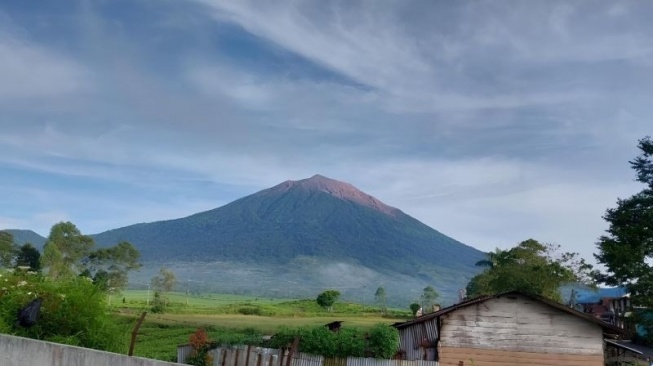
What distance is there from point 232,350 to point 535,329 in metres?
10.2

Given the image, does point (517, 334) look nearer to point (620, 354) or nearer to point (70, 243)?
point (620, 354)

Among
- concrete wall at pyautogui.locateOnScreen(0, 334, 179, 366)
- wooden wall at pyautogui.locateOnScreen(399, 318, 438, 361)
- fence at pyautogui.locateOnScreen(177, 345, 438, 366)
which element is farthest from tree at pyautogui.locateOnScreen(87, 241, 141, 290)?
concrete wall at pyautogui.locateOnScreen(0, 334, 179, 366)

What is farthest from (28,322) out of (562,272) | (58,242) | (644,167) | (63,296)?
(58,242)

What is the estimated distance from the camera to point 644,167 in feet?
132

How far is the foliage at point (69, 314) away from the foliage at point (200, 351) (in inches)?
394

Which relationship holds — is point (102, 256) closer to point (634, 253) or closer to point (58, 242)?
point (58, 242)

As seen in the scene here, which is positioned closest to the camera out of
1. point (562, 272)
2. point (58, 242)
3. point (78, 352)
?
point (78, 352)

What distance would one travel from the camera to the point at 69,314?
41.4 feet

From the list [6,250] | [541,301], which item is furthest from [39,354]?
[6,250]

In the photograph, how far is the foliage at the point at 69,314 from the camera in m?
12.5

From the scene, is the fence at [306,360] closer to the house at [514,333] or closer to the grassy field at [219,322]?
the grassy field at [219,322]

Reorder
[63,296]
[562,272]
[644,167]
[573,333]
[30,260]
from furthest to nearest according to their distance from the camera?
[30,260] < [562,272] < [644,167] < [573,333] < [63,296]

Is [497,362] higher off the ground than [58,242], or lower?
lower

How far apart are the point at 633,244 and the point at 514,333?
16.5 metres
